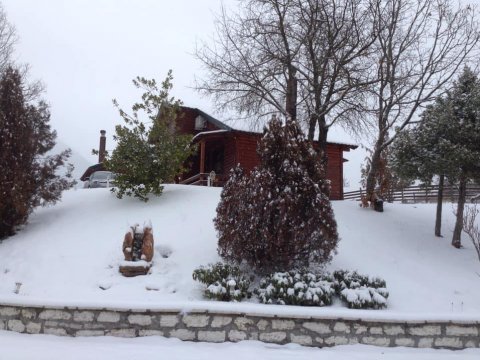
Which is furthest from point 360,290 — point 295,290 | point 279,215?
point 279,215

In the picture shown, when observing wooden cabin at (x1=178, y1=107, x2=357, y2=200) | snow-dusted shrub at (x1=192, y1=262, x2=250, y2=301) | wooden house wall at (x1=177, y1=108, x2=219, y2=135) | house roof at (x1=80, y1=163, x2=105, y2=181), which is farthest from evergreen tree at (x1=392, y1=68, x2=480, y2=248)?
house roof at (x1=80, y1=163, x2=105, y2=181)

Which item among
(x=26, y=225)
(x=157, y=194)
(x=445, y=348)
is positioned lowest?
(x=445, y=348)

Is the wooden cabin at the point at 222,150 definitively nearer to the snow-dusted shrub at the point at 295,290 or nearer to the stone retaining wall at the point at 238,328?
the snow-dusted shrub at the point at 295,290

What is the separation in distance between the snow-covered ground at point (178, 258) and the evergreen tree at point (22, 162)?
0.58 m

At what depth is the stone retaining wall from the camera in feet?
20.4

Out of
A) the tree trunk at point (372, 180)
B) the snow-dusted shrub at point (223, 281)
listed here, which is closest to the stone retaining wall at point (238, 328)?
the snow-dusted shrub at point (223, 281)

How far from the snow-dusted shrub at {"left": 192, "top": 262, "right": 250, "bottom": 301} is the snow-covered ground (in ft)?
0.86

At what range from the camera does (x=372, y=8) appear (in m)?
13.8

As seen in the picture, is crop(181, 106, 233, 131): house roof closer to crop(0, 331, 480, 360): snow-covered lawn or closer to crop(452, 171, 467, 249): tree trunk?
crop(452, 171, 467, 249): tree trunk

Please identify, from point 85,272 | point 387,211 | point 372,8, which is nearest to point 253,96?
point 372,8

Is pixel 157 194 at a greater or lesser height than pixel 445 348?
greater

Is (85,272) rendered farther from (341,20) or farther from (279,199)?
(341,20)

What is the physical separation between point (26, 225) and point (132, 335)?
21.5 ft

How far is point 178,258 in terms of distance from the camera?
8711 millimetres
